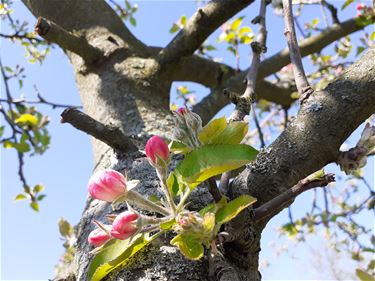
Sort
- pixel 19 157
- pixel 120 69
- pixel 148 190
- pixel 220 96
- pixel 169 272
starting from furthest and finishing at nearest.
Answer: pixel 19 157
pixel 220 96
pixel 120 69
pixel 148 190
pixel 169 272

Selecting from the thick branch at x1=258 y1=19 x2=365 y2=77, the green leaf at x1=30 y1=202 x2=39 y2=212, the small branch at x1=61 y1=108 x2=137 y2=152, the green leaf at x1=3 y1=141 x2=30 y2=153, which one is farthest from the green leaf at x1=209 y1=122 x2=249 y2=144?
the green leaf at x1=30 y1=202 x2=39 y2=212

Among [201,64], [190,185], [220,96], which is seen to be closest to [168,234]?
[190,185]

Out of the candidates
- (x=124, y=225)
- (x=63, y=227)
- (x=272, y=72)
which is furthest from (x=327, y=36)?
(x=124, y=225)

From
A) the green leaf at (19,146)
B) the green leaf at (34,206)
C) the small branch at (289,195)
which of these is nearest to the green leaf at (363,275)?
the small branch at (289,195)

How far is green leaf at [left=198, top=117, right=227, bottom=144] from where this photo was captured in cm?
68

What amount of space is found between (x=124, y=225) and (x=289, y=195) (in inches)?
10.5

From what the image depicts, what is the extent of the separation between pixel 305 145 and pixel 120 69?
0.86 m

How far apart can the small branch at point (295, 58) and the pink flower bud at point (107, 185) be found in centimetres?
43

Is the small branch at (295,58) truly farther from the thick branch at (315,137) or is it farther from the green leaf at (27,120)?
the green leaf at (27,120)

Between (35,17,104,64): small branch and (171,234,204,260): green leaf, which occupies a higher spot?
(35,17,104,64): small branch

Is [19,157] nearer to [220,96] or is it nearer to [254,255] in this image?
[220,96]

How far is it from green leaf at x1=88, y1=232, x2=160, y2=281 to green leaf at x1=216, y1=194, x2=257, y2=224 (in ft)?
0.34

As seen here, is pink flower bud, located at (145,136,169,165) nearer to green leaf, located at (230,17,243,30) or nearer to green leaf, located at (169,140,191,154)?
green leaf, located at (169,140,191,154)

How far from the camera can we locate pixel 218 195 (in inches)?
28.4
